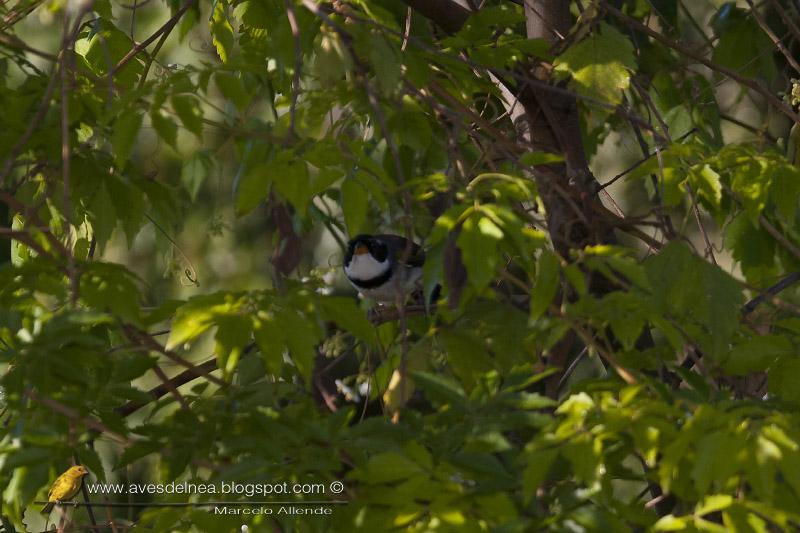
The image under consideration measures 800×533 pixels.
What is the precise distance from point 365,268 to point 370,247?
0.38 feet

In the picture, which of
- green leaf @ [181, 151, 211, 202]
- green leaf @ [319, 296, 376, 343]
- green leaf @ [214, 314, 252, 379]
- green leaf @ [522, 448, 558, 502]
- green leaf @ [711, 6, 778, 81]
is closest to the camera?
green leaf @ [522, 448, 558, 502]

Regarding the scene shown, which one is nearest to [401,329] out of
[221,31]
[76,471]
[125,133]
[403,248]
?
[125,133]

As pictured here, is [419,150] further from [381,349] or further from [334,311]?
[334,311]

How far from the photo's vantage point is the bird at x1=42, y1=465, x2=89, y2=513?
2.11m

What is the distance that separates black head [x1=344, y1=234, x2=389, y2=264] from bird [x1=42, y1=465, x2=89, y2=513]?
5.52ft

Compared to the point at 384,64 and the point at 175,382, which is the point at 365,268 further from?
the point at 384,64

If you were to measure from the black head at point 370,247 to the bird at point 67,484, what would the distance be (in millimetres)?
1681

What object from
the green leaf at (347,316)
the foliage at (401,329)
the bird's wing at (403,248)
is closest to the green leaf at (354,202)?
the foliage at (401,329)

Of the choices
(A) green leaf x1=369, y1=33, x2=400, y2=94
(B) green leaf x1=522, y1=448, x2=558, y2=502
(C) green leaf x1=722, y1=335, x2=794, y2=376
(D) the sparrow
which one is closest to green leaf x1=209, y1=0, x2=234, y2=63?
(D) the sparrow

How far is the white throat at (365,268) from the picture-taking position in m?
3.61

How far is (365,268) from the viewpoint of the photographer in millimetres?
3652

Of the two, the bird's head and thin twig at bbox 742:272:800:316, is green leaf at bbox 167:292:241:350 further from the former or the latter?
thin twig at bbox 742:272:800:316

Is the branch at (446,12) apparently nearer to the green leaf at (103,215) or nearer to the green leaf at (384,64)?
the green leaf at (384,64)

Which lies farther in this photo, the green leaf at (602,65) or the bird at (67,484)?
the green leaf at (602,65)
